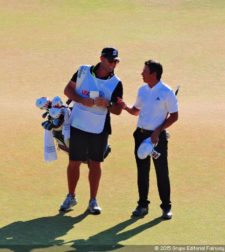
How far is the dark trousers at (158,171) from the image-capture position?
9.07 meters

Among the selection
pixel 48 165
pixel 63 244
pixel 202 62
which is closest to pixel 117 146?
pixel 48 165

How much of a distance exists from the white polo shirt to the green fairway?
3.49 feet

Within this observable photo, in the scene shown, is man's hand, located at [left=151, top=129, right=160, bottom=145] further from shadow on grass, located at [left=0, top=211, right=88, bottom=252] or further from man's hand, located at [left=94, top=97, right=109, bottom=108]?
shadow on grass, located at [left=0, top=211, right=88, bottom=252]

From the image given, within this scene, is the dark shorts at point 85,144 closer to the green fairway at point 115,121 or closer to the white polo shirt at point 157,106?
the white polo shirt at point 157,106

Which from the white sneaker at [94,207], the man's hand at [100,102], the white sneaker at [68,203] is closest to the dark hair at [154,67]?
the man's hand at [100,102]

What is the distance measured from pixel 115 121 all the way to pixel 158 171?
4336 millimetres

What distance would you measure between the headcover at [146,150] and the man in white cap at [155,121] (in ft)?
0.18

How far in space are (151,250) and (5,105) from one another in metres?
6.99

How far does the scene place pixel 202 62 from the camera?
18.1 metres

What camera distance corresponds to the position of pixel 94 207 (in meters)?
9.23

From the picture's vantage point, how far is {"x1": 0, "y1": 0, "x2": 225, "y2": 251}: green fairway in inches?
344

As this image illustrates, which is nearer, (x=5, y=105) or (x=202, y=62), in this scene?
(x=5, y=105)

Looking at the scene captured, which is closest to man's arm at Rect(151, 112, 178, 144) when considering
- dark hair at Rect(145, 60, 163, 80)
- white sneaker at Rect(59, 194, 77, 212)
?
dark hair at Rect(145, 60, 163, 80)

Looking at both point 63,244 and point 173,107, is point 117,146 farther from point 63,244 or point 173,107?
point 63,244
